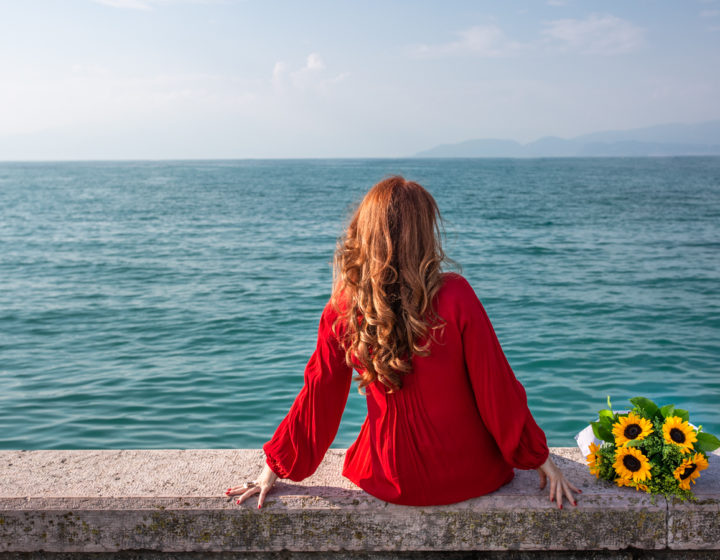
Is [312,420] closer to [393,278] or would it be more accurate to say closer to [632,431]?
[393,278]

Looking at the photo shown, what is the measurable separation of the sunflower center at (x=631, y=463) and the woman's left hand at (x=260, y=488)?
1.17m

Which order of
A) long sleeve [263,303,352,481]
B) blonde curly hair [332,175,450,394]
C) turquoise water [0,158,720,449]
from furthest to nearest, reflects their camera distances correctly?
turquoise water [0,158,720,449] → long sleeve [263,303,352,481] → blonde curly hair [332,175,450,394]

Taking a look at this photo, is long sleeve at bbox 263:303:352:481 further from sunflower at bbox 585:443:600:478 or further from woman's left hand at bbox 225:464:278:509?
sunflower at bbox 585:443:600:478

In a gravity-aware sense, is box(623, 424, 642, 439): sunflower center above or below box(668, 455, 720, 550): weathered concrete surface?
above

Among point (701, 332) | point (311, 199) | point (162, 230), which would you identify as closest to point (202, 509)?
point (701, 332)

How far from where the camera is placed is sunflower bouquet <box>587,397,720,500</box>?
7.12 ft

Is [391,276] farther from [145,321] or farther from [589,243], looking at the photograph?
[589,243]

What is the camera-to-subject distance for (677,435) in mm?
2238

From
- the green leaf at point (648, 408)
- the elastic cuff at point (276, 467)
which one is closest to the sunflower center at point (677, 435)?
the green leaf at point (648, 408)

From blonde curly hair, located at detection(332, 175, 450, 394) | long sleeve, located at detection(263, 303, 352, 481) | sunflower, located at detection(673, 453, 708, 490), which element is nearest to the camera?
blonde curly hair, located at detection(332, 175, 450, 394)

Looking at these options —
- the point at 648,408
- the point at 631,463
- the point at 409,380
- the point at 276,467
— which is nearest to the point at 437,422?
the point at 409,380

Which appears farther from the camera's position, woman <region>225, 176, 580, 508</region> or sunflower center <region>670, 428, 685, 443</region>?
sunflower center <region>670, 428, 685, 443</region>

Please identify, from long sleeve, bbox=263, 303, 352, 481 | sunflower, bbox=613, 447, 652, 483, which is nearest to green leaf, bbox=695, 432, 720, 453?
sunflower, bbox=613, 447, 652, 483

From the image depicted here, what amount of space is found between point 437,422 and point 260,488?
2.06 feet
